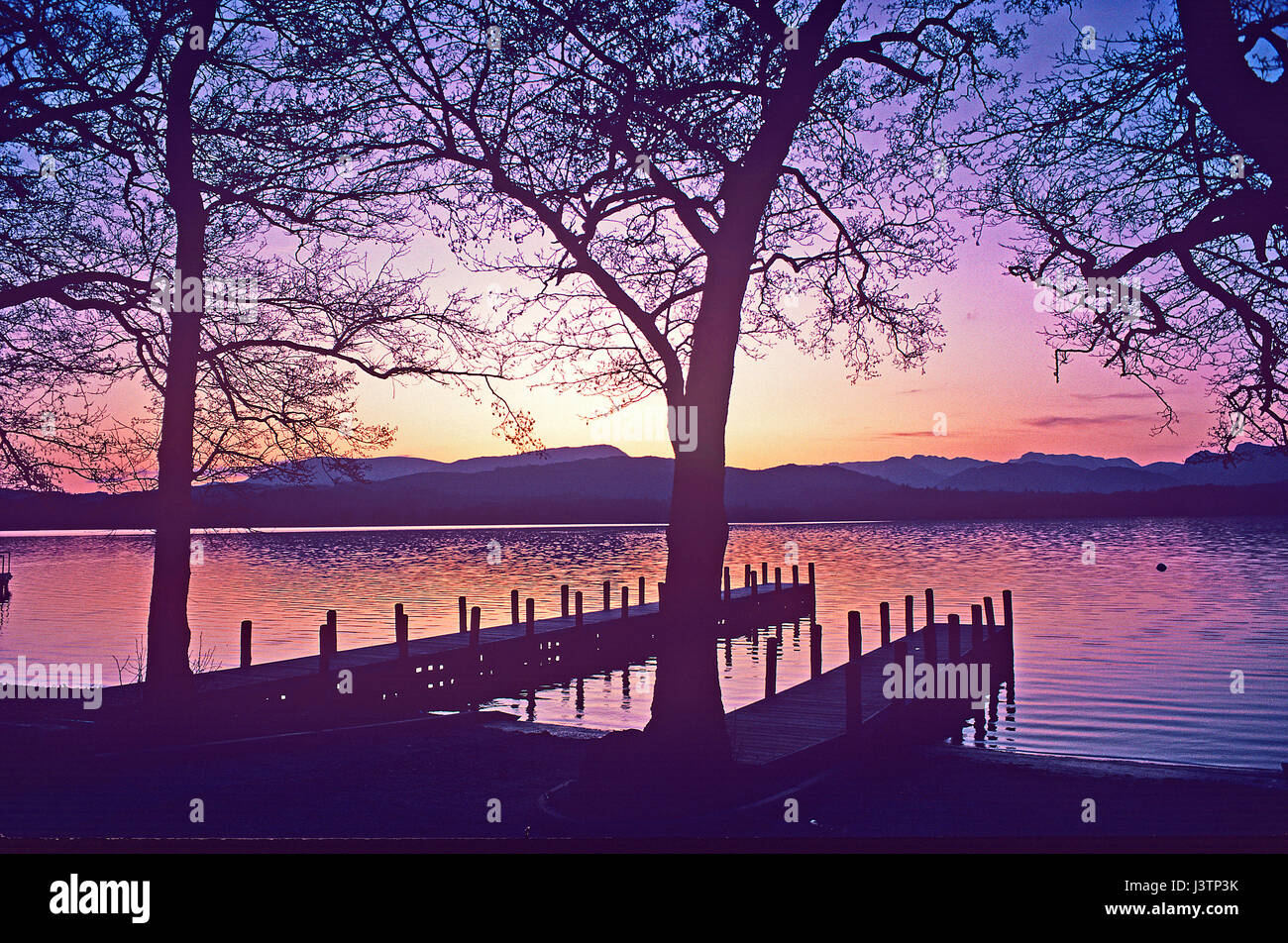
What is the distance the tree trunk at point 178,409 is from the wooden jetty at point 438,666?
7.88 ft

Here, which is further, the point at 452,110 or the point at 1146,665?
the point at 1146,665

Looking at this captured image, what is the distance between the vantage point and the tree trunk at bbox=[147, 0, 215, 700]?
48.4 ft

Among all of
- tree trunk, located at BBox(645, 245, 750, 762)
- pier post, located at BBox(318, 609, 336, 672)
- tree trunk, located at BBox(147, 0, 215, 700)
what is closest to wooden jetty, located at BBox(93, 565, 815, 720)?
pier post, located at BBox(318, 609, 336, 672)

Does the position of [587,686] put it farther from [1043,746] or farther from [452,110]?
[452,110]

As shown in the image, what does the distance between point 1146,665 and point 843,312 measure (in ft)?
86.6

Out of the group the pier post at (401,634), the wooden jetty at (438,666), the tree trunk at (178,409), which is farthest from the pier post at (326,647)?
the tree trunk at (178,409)

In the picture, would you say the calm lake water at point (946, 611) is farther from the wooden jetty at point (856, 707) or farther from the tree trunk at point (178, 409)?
the tree trunk at point (178, 409)

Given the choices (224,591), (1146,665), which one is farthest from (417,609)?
(1146,665)

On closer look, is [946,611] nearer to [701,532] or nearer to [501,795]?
[501,795]

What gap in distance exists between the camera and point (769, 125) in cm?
1139

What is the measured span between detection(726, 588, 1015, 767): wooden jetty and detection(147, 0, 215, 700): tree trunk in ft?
28.9

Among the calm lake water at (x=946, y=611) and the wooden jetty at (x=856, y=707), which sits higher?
the wooden jetty at (x=856, y=707)

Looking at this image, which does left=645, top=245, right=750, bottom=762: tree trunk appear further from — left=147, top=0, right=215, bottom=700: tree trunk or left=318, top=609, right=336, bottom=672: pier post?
left=318, top=609, right=336, bottom=672: pier post

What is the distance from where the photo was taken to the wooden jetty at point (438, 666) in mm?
20234
